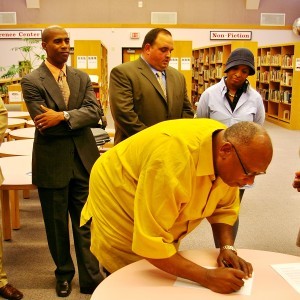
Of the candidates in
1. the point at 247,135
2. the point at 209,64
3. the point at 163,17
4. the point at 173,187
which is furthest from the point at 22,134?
the point at 163,17

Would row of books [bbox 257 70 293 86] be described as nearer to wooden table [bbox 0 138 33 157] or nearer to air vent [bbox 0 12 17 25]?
wooden table [bbox 0 138 33 157]

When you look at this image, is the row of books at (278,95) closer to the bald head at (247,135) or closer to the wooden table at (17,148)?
the wooden table at (17,148)

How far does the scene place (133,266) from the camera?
1767 millimetres

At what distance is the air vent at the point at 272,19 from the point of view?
627 inches

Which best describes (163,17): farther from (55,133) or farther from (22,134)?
(55,133)

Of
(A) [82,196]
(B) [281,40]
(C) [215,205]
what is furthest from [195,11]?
(C) [215,205]

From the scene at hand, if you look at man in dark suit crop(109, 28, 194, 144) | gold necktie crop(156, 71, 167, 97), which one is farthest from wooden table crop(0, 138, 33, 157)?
gold necktie crop(156, 71, 167, 97)

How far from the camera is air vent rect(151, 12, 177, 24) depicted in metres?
15.9

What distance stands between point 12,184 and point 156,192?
1.88 metres

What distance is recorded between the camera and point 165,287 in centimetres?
161

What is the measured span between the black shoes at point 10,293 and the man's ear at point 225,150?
2039 millimetres

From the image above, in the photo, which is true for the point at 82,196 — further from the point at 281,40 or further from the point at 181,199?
the point at 281,40

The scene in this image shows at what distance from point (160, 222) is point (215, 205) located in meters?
0.31

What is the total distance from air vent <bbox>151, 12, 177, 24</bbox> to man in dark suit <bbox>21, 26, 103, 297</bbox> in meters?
13.6
